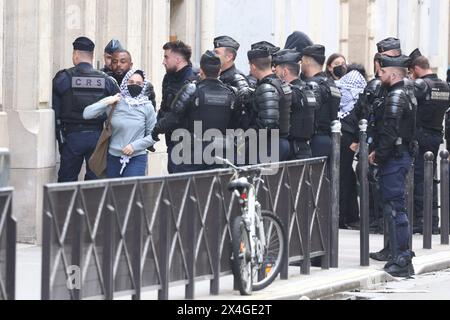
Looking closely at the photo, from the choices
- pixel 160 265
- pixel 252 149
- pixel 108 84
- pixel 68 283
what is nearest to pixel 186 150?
pixel 252 149

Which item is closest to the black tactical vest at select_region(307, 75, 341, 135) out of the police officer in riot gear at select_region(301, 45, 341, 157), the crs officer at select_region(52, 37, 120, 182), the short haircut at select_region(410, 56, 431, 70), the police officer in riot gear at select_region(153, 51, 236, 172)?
the police officer in riot gear at select_region(301, 45, 341, 157)

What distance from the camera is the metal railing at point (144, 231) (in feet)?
30.5

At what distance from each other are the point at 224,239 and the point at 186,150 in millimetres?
2077

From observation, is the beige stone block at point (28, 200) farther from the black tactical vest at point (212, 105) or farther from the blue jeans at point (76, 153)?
the black tactical vest at point (212, 105)

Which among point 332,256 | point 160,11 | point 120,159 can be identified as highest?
point 160,11

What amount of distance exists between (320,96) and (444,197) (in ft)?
5.89

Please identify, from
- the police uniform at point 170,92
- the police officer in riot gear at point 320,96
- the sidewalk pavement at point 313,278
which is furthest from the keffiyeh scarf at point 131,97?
the police officer in riot gear at point 320,96

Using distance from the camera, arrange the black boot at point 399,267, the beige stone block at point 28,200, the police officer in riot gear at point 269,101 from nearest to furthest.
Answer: the police officer in riot gear at point 269,101
the black boot at point 399,267
the beige stone block at point 28,200

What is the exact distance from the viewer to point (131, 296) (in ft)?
33.7

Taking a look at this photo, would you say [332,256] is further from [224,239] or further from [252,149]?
[224,239]

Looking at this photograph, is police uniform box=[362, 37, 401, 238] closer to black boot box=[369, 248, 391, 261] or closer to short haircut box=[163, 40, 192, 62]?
black boot box=[369, 248, 391, 261]

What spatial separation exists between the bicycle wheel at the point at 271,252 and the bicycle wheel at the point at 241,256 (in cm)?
28

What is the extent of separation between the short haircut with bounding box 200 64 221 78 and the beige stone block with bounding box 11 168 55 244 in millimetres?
2409

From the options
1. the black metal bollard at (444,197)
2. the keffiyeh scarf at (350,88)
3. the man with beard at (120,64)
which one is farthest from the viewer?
the keffiyeh scarf at (350,88)
